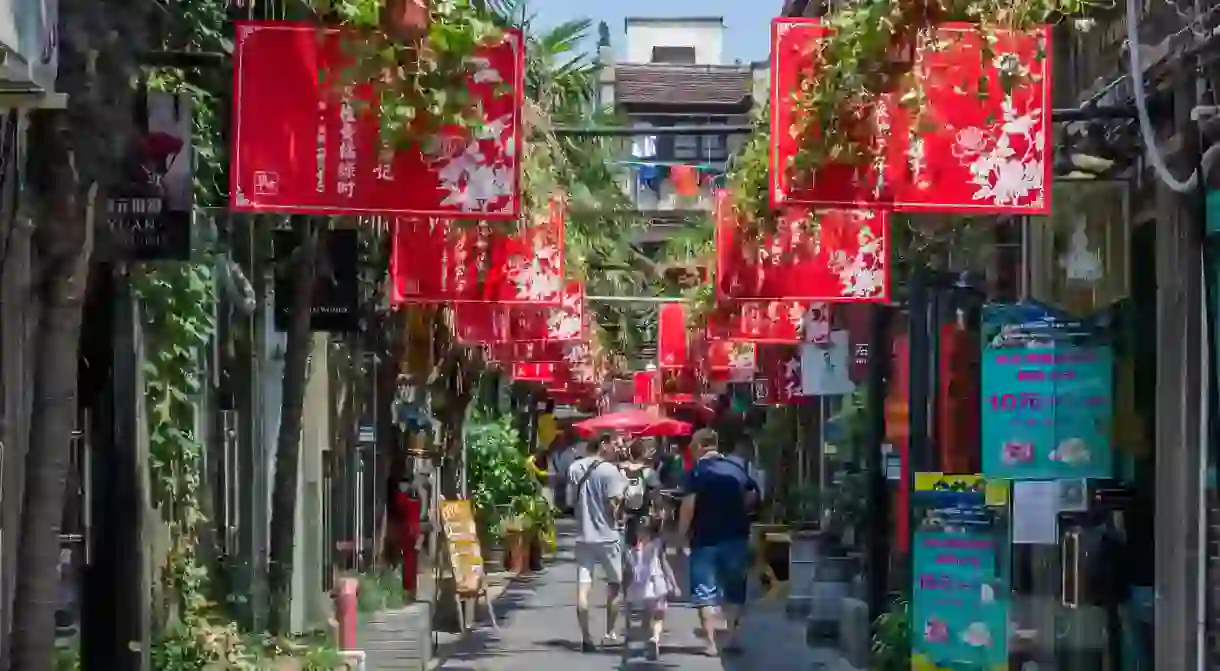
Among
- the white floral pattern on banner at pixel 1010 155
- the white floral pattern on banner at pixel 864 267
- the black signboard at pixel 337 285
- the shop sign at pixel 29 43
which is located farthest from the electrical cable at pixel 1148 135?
the black signboard at pixel 337 285

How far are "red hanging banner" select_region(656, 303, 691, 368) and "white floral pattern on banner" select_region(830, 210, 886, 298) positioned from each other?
17602mm

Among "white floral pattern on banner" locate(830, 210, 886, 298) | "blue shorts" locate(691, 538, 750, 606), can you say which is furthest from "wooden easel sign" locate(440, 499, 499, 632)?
"white floral pattern on banner" locate(830, 210, 886, 298)

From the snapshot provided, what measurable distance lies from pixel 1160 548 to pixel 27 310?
6045 mm

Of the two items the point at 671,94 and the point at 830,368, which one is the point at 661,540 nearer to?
the point at 830,368

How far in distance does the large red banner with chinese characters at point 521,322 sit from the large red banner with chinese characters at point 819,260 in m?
3.52

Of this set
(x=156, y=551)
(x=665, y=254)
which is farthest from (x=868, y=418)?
(x=665, y=254)

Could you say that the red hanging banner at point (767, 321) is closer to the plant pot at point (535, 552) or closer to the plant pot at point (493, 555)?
the plant pot at point (493, 555)

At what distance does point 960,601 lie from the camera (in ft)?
39.2

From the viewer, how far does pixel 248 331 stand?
1462cm

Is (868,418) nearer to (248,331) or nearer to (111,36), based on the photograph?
(248,331)

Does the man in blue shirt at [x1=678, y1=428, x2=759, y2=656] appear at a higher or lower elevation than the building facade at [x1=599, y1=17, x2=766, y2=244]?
lower

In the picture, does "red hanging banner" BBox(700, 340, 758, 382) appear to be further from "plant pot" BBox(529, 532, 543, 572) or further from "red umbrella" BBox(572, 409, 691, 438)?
"plant pot" BBox(529, 532, 543, 572)

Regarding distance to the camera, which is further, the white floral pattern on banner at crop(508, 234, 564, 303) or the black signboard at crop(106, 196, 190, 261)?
the white floral pattern on banner at crop(508, 234, 564, 303)

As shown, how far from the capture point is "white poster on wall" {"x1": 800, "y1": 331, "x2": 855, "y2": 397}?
1872 centimetres
